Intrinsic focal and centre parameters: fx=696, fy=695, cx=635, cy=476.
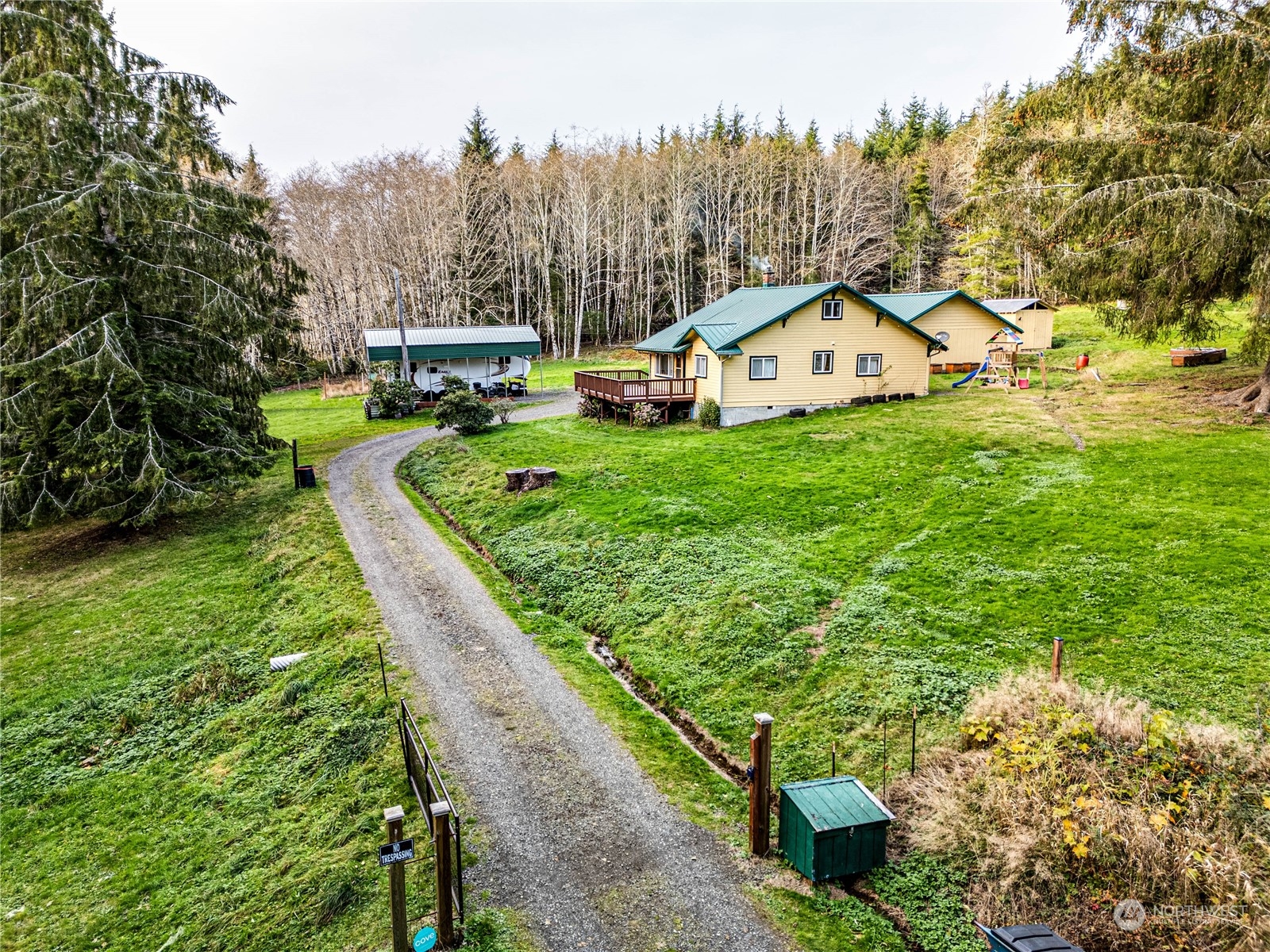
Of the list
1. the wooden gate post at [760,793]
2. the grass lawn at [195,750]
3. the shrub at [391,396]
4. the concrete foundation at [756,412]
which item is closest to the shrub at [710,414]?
the concrete foundation at [756,412]

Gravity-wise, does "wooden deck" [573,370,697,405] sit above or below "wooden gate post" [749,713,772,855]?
above

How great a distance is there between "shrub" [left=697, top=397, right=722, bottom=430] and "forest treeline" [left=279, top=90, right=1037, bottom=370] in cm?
2987

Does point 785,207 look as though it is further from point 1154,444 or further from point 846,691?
point 846,691

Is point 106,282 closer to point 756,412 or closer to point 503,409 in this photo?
point 503,409

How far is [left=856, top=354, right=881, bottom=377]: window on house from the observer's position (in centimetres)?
2983

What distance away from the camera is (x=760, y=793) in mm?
7875

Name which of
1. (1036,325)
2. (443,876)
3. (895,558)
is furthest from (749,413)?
(443,876)

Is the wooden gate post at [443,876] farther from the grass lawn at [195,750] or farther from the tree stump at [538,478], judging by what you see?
the tree stump at [538,478]

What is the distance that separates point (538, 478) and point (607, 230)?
141 ft

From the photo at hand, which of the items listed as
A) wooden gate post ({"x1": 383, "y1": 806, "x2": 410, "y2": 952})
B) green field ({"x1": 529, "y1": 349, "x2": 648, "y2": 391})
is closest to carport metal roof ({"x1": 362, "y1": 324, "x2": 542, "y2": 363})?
green field ({"x1": 529, "y1": 349, "x2": 648, "y2": 391})

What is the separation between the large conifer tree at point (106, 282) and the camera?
17.9m

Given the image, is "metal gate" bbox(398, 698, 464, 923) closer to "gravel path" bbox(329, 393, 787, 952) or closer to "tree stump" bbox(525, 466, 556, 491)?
"gravel path" bbox(329, 393, 787, 952)

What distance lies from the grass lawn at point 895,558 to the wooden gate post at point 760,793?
1449 mm

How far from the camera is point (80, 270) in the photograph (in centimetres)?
1928
